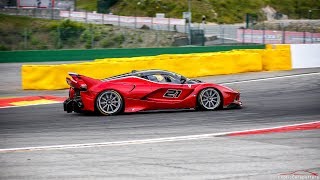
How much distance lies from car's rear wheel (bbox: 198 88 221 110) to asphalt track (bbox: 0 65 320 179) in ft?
0.97

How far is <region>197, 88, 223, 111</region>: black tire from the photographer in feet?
49.1

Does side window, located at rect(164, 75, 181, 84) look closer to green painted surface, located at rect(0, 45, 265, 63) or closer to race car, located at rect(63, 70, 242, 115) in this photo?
race car, located at rect(63, 70, 242, 115)

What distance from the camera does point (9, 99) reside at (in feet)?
63.5

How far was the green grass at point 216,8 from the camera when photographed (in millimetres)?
72812

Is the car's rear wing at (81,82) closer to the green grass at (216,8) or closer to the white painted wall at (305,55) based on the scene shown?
the white painted wall at (305,55)

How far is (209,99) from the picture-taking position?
593 inches

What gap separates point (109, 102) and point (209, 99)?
2.55 m

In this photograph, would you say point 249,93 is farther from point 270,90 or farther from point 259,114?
point 259,114

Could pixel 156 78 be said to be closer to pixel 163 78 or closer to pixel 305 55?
pixel 163 78

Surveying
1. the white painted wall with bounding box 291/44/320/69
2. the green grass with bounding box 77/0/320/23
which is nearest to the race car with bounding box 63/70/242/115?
the white painted wall with bounding box 291/44/320/69

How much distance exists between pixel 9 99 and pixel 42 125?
6.74 m

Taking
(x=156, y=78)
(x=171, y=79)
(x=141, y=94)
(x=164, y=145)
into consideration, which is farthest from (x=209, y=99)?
(x=164, y=145)

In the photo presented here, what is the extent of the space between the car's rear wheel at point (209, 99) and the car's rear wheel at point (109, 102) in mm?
2033

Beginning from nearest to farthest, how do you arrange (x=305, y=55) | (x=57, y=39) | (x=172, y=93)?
(x=172, y=93) → (x=305, y=55) → (x=57, y=39)
